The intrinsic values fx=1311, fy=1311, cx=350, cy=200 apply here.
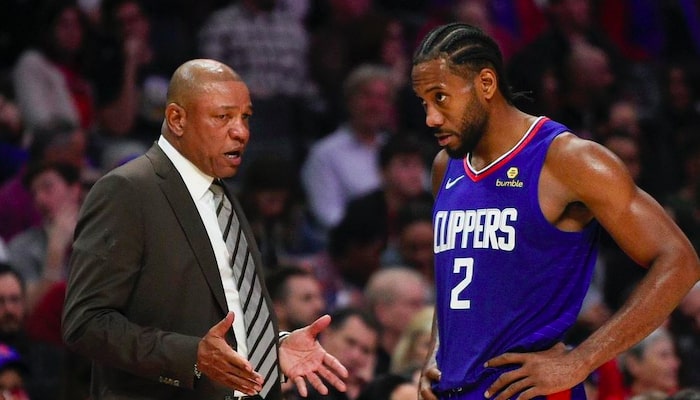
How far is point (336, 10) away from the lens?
35.8 ft

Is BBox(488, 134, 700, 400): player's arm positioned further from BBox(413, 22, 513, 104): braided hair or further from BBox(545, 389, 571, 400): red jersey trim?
BBox(413, 22, 513, 104): braided hair

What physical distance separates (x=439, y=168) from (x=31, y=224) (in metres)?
4.30

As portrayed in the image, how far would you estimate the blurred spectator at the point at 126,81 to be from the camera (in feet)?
31.0

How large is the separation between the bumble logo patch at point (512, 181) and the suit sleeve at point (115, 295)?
107cm

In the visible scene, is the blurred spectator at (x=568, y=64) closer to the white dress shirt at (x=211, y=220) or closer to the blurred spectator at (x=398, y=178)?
the blurred spectator at (x=398, y=178)

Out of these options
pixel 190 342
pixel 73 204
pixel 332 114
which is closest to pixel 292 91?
pixel 332 114

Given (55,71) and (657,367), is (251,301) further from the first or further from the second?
(55,71)

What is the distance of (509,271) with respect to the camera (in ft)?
13.4

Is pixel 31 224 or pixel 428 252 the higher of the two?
pixel 31 224

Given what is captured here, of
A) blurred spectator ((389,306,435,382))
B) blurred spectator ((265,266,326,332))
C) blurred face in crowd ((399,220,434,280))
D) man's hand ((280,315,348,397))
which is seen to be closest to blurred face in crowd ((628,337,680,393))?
blurred spectator ((389,306,435,382))

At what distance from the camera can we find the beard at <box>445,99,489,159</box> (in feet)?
13.7

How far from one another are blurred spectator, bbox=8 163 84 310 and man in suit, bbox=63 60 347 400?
3.32m

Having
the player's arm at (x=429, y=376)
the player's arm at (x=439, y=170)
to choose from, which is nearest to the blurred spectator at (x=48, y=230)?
the player's arm at (x=439, y=170)

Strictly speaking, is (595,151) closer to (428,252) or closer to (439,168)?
(439,168)
